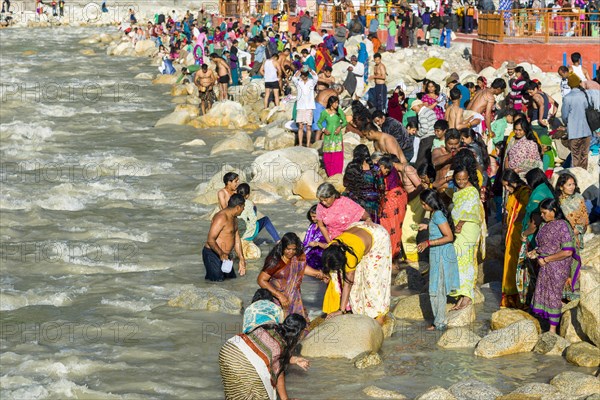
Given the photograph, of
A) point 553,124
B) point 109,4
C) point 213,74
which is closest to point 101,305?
point 553,124

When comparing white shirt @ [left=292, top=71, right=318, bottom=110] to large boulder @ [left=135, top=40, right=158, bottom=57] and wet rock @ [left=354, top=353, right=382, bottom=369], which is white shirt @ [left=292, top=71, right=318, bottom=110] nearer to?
wet rock @ [left=354, top=353, right=382, bottom=369]

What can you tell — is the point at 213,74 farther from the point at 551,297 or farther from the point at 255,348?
the point at 255,348

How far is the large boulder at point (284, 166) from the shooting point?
53.1ft

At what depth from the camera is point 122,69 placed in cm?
3675

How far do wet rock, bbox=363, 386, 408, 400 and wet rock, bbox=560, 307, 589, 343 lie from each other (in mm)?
1941

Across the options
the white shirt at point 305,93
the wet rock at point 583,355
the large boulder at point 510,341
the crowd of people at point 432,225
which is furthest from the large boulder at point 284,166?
the wet rock at point 583,355

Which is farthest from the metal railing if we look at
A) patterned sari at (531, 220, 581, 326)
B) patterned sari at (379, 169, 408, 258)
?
patterned sari at (531, 220, 581, 326)

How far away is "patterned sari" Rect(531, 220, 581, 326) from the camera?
884 cm

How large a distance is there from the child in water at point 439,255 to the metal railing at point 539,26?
14142 mm

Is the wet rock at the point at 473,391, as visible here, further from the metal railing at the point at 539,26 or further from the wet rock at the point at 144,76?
the wet rock at the point at 144,76

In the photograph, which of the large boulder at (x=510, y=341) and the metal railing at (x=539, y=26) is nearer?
the large boulder at (x=510, y=341)

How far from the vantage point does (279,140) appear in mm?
19156

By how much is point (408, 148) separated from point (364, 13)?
18338mm

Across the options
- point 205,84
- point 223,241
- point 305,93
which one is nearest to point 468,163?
point 223,241
